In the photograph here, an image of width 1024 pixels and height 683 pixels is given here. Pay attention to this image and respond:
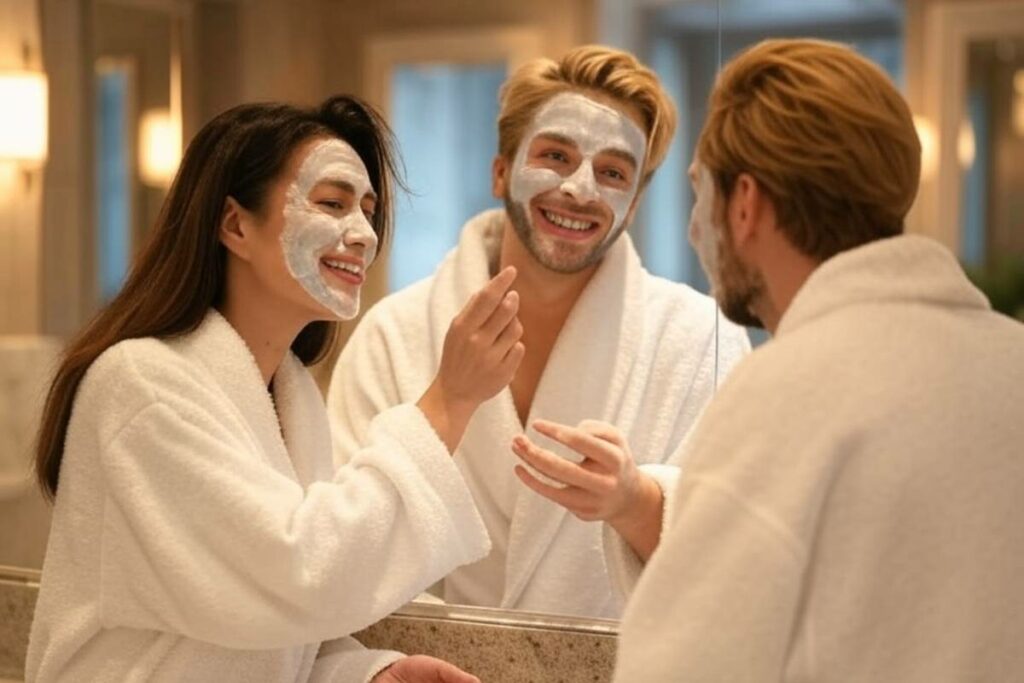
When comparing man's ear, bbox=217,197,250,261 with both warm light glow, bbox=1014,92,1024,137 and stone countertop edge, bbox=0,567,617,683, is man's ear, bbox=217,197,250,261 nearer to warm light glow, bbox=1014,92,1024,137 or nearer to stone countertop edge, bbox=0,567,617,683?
stone countertop edge, bbox=0,567,617,683

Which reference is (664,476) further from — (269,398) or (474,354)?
(269,398)

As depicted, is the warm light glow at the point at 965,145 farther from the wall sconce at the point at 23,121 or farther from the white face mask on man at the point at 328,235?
the wall sconce at the point at 23,121

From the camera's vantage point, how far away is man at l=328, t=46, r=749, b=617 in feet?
4.42

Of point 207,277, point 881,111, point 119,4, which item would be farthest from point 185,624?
point 119,4

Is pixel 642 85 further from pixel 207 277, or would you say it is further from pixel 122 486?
pixel 122 486

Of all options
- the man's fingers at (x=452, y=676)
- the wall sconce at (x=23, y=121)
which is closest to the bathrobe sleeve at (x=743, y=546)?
the man's fingers at (x=452, y=676)

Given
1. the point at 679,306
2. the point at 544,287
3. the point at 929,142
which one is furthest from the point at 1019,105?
the point at 544,287

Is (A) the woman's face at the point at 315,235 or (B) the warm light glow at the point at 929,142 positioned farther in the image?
(B) the warm light glow at the point at 929,142

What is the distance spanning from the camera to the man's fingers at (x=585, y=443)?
1.22 m

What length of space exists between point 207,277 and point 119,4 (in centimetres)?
62

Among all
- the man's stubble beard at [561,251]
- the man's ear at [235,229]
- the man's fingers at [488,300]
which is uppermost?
the man's ear at [235,229]

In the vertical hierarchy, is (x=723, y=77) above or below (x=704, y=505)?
above

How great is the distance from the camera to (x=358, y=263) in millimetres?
1299

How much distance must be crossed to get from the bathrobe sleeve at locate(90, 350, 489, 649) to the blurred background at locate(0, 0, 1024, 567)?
321 millimetres
